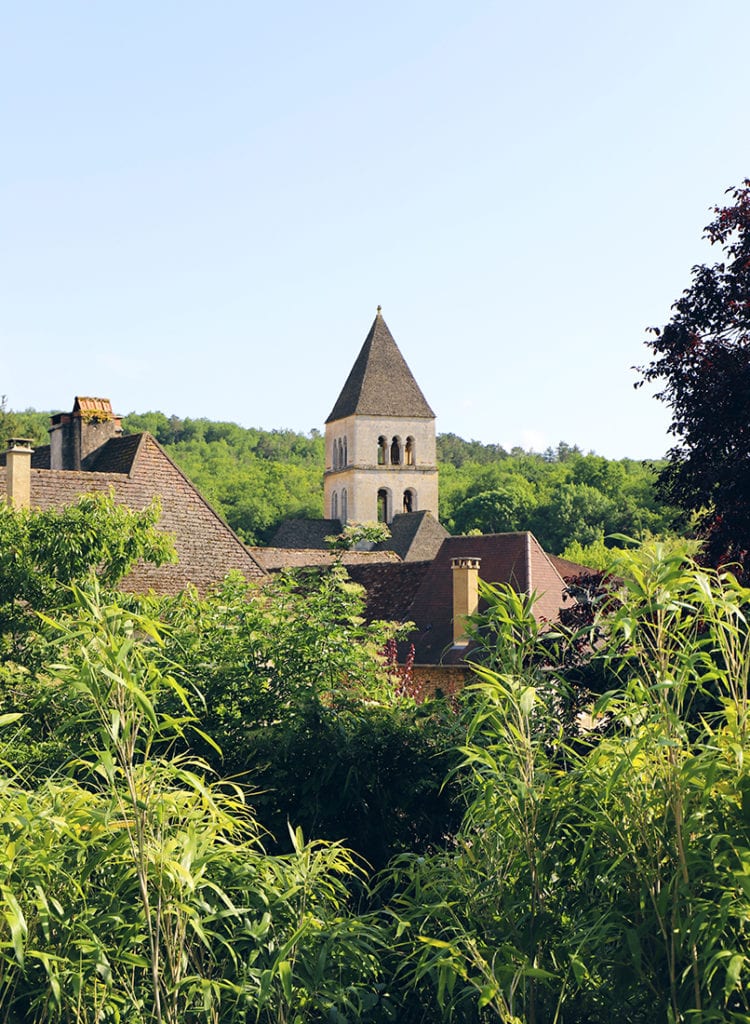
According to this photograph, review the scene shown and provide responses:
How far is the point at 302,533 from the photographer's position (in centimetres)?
7538

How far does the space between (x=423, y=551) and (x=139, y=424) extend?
240ft

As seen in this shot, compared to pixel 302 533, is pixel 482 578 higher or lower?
lower

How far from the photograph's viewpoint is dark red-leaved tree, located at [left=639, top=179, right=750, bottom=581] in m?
11.6

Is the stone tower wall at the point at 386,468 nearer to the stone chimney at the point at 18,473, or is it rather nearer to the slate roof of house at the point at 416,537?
the slate roof of house at the point at 416,537

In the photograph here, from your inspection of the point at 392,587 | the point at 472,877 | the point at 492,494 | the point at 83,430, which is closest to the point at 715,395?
the point at 472,877

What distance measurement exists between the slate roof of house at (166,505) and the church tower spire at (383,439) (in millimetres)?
55261

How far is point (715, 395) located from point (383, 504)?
69.3 metres

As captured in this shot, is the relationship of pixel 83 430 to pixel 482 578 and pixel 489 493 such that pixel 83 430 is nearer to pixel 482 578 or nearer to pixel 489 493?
pixel 482 578

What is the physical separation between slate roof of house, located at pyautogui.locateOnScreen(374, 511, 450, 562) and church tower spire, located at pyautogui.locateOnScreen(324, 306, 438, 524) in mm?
11355

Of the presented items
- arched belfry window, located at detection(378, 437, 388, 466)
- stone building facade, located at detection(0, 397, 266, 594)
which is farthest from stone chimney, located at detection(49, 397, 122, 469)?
arched belfry window, located at detection(378, 437, 388, 466)

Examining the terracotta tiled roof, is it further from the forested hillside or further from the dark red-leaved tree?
Answer: the forested hillside

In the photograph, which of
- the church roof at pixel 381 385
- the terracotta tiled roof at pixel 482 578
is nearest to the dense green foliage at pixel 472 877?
the terracotta tiled roof at pixel 482 578

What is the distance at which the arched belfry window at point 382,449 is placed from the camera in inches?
3157

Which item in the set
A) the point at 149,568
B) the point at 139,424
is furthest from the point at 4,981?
the point at 139,424
